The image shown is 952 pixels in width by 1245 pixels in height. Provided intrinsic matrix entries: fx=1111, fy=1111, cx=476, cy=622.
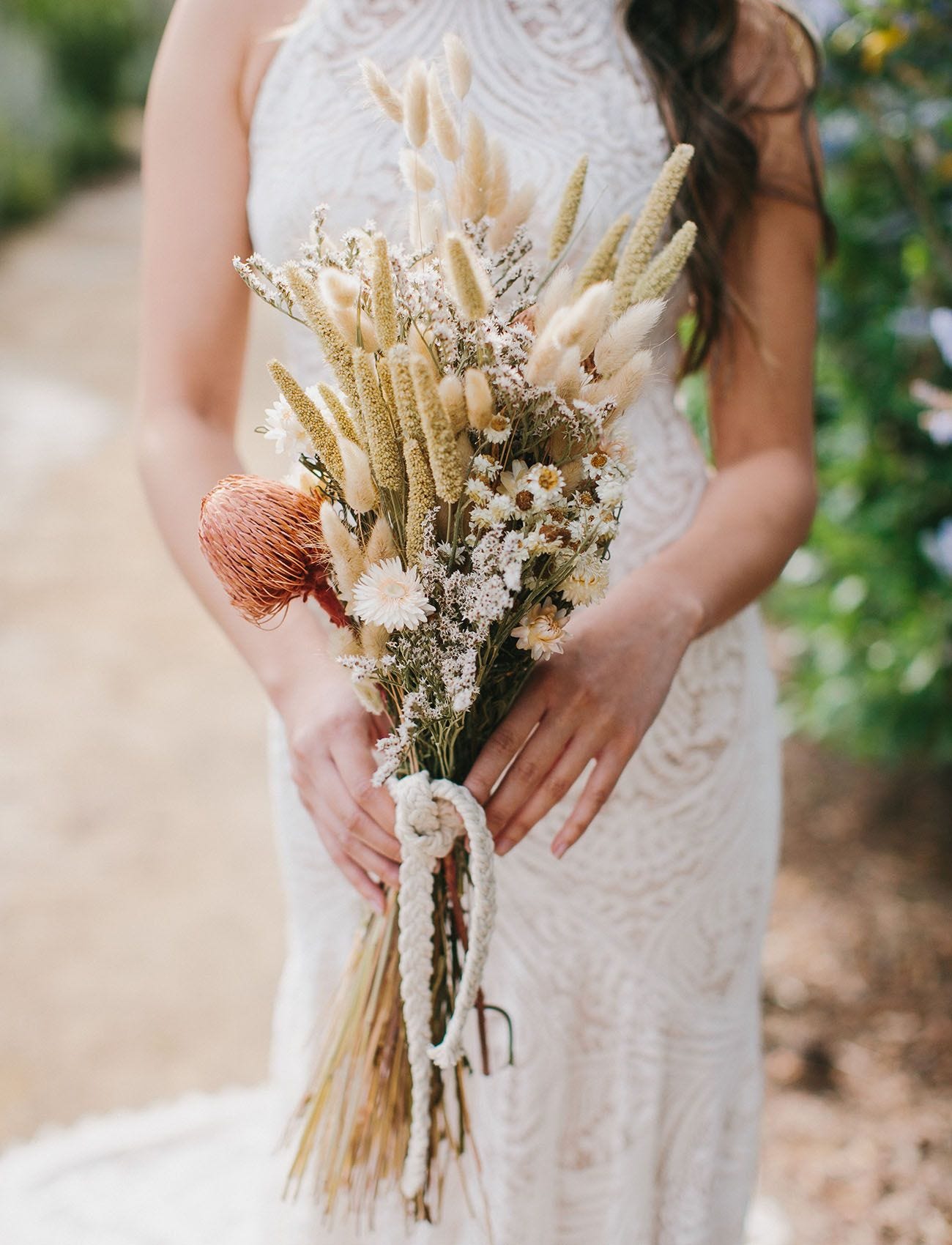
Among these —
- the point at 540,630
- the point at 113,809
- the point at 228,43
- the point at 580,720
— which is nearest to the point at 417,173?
the point at 540,630

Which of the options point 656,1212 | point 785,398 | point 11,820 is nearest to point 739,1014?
point 656,1212

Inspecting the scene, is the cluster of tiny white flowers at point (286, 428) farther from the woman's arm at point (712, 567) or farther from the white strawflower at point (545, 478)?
the woman's arm at point (712, 567)

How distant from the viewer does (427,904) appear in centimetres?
104

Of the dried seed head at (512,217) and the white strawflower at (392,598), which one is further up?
the dried seed head at (512,217)

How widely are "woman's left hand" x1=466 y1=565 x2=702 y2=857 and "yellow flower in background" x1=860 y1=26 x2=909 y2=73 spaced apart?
4.91ft

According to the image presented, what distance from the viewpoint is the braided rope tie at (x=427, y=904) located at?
977 millimetres

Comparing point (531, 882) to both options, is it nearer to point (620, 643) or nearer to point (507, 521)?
point (620, 643)

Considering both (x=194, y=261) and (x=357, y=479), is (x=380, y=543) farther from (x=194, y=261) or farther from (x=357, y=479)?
(x=194, y=261)

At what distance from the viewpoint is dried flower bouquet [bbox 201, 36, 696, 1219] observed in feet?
2.62

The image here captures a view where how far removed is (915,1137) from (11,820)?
272 cm

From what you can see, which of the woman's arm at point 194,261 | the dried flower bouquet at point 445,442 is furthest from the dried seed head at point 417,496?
the woman's arm at point 194,261

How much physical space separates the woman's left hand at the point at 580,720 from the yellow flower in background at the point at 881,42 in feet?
4.91

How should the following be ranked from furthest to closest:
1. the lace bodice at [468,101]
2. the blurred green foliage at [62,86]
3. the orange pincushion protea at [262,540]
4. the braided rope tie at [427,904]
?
the blurred green foliage at [62,86], the lace bodice at [468,101], the braided rope tie at [427,904], the orange pincushion protea at [262,540]

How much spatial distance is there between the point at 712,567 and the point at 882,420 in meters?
1.80
